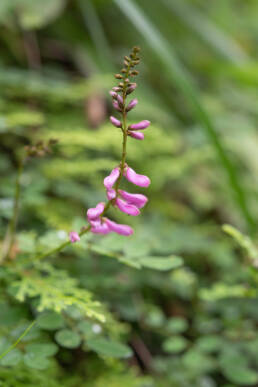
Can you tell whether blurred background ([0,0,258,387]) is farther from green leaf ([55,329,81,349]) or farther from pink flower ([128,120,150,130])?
pink flower ([128,120,150,130])

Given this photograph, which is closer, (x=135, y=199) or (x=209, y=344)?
(x=135, y=199)

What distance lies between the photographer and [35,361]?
109cm

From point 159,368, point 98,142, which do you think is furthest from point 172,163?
point 159,368

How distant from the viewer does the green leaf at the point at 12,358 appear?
108cm

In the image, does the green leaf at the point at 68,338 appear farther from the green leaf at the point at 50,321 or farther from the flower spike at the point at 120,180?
the flower spike at the point at 120,180

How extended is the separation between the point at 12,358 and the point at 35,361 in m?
0.07

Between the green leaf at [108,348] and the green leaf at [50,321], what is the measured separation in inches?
4.7

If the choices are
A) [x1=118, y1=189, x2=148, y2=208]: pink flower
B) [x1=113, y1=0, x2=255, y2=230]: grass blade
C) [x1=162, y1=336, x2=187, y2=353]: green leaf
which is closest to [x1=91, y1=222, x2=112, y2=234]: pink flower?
[x1=118, y1=189, x2=148, y2=208]: pink flower

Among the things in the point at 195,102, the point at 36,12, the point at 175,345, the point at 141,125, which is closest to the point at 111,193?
the point at 141,125

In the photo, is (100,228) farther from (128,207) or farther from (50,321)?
(50,321)

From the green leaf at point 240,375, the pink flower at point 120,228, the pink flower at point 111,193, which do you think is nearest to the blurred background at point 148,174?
the green leaf at point 240,375

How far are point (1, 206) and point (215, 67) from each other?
3.30 meters

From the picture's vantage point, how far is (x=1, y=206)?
5.08ft

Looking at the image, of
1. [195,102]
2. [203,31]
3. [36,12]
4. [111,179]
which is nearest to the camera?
[111,179]
